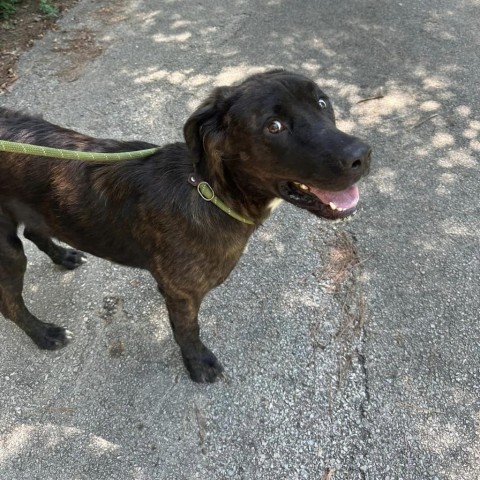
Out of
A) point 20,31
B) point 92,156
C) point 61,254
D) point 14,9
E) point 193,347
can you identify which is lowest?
point 193,347

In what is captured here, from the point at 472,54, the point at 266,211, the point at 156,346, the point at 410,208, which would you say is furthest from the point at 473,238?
the point at 472,54

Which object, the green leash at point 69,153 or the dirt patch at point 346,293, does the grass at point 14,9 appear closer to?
the green leash at point 69,153

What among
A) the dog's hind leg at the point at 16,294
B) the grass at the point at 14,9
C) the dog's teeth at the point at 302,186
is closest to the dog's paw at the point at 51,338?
the dog's hind leg at the point at 16,294

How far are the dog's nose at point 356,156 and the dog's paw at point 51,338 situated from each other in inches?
92.1

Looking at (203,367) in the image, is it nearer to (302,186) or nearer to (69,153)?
(302,186)

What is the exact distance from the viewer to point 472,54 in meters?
5.65

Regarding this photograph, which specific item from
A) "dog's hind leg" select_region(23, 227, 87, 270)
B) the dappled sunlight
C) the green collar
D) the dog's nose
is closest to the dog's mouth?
the dog's nose

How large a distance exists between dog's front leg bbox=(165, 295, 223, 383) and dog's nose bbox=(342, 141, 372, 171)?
4.15 ft

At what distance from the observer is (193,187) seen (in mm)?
2475

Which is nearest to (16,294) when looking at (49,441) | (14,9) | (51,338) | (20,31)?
(51,338)

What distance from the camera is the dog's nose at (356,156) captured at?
2.04m

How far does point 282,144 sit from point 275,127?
85 millimetres

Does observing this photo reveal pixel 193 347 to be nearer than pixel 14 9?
Yes

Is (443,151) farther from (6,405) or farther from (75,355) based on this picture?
(6,405)
